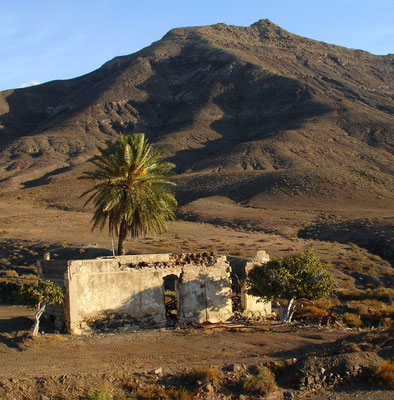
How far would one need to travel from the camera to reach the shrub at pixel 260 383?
42.0ft

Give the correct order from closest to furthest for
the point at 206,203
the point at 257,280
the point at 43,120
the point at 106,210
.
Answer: the point at 257,280, the point at 106,210, the point at 206,203, the point at 43,120

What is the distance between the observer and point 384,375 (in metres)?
12.9

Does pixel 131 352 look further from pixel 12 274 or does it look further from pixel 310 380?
pixel 12 274

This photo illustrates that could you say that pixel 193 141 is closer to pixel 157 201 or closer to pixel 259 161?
pixel 259 161

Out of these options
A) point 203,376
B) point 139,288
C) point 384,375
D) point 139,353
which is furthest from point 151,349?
point 384,375

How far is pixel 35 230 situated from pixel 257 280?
3624cm

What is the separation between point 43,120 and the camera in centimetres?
15550

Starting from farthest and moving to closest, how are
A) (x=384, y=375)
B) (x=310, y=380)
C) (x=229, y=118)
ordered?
(x=229, y=118), (x=310, y=380), (x=384, y=375)

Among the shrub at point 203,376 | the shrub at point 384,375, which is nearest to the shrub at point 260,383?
the shrub at point 203,376

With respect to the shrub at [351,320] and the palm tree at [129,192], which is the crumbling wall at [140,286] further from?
the shrub at [351,320]

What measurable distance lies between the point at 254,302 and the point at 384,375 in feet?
30.8

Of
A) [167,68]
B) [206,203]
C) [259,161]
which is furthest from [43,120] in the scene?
[206,203]

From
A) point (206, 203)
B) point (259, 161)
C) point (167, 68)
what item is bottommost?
point (206, 203)

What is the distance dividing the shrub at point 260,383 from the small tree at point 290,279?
6.65m
